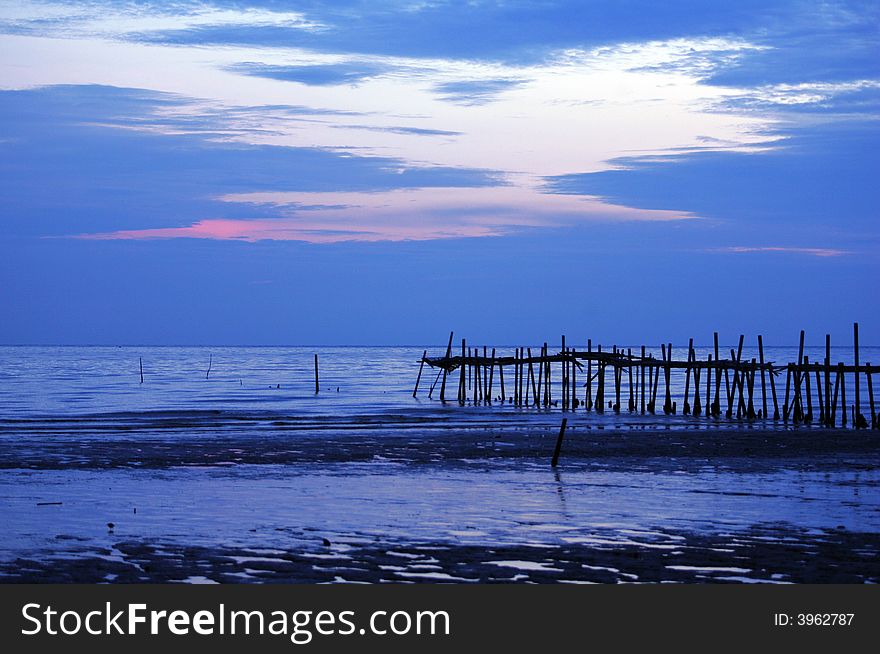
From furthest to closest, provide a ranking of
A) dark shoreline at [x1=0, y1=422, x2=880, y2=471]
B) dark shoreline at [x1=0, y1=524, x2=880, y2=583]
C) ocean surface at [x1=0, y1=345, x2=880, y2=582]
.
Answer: dark shoreline at [x1=0, y1=422, x2=880, y2=471] < ocean surface at [x1=0, y1=345, x2=880, y2=582] < dark shoreline at [x1=0, y1=524, x2=880, y2=583]

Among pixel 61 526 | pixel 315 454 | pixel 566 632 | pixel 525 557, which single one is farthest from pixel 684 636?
pixel 315 454

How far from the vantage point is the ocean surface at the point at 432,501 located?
1248 centimetres

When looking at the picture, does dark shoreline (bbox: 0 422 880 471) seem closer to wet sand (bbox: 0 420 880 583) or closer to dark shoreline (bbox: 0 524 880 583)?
wet sand (bbox: 0 420 880 583)

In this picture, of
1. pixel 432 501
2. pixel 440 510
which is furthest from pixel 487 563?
pixel 432 501

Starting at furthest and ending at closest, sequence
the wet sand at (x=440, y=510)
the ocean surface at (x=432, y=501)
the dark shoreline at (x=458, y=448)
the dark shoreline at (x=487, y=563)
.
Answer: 1. the dark shoreline at (x=458, y=448)
2. the ocean surface at (x=432, y=501)
3. the wet sand at (x=440, y=510)
4. the dark shoreline at (x=487, y=563)

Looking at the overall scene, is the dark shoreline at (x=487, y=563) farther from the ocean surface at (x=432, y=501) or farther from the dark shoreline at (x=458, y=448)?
Result: the dark shoreline at (x=458, y=448)

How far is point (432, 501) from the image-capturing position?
17.6 metres

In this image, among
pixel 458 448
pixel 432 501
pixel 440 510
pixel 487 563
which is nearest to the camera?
pixel 487 563

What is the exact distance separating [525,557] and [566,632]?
10.1ft

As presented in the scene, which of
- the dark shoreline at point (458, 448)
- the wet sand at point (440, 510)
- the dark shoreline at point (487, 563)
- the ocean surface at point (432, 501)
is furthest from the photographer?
the dark shoreline at point (458, 448)

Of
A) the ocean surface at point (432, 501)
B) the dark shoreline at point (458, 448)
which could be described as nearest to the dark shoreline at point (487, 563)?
the ocean surface at point (432, 501)

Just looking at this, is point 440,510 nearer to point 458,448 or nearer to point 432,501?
point 432,501

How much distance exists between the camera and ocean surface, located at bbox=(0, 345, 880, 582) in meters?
12.5

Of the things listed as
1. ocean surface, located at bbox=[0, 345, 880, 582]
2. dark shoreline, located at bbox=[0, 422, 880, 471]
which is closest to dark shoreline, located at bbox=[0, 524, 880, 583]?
ocean surface, located at bbox=[0, 345, 880, 582]
